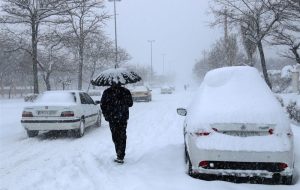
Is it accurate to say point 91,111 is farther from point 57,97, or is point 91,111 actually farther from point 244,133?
point 244,133

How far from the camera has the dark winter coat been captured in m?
8.75

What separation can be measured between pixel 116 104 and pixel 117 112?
17cm

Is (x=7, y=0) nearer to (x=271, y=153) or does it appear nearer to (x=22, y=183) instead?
(x=22, y=183)

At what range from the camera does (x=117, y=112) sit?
875 centimetres

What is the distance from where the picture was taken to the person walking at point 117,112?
28.6 feet

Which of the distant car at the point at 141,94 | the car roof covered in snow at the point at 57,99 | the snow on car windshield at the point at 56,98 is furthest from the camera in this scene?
the distant car at the point at 141,94

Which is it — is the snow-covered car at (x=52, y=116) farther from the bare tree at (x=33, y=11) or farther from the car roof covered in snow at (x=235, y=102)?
the bare tree at (x=33, y=11)

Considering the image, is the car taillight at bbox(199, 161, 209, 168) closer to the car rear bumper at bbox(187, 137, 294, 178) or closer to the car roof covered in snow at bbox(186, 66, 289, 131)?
the car rear bumper at bbox(187, 137, 294, 178)

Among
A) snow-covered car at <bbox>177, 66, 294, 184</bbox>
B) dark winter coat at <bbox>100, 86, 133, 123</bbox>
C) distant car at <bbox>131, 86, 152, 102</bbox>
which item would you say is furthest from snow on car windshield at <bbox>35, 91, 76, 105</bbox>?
distant car at <bbox>131, 86, 152, 102</bbox>

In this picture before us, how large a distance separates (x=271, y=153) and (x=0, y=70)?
54339 mm

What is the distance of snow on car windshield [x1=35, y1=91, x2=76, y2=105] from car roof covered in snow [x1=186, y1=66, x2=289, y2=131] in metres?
6.52

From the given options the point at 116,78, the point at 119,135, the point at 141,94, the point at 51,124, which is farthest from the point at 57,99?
the point at 141,94

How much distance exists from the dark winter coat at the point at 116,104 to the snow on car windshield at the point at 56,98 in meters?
4.91

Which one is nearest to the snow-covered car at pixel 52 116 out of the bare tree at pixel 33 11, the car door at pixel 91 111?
the car door at pixel 91 111
